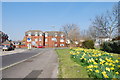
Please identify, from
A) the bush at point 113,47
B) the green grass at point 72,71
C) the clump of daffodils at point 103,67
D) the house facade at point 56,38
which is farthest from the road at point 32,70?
the house facade at point 56,38

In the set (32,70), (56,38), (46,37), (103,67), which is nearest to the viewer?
(103,67)

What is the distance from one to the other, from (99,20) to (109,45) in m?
16.3

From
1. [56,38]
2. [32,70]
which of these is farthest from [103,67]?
[56,38]

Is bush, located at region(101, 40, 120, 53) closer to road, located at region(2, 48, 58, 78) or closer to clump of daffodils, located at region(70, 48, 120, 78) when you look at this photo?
road, located at region(2, 48, 58, 78)

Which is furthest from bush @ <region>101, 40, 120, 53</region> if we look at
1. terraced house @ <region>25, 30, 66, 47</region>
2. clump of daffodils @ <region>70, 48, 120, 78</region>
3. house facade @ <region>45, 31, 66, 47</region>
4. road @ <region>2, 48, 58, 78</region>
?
house facade @ <region>45, 31, 66, 47</region>

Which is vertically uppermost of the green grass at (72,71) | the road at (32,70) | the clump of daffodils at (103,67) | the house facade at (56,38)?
the house facade at (56,38)

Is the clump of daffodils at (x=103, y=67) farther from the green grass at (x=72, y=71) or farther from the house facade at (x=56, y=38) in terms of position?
the house facade at (x=56, y=38)

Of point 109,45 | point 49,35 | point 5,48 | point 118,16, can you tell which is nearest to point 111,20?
point 118,16

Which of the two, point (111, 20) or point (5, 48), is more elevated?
point (111, 20)

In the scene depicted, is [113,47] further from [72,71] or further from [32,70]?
[32,70]

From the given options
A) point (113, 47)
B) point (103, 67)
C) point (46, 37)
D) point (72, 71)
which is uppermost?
point (46, 37)

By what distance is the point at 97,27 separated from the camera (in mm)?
37656

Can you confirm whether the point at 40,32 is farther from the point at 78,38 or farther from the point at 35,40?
the point at 78,38

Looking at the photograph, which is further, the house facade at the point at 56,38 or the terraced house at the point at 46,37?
the house facade at the point at 56,38
